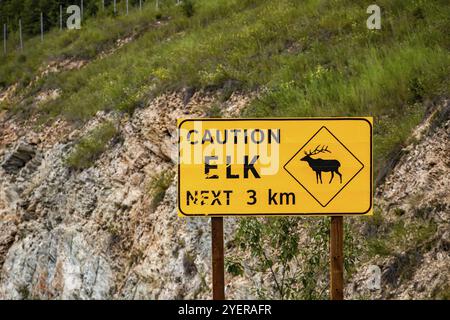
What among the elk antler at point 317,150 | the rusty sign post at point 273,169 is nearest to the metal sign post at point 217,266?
the rusty sign post at point 273,169

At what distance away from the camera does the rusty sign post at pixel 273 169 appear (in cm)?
562

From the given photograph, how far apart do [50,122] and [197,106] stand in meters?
6.90

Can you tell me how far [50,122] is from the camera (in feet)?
64.9

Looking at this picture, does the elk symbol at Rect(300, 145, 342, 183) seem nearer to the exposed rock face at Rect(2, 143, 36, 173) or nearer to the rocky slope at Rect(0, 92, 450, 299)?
the rocky slope at Rect(0, 92, 450, 299)

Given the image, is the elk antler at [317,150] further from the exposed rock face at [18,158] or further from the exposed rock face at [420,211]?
the exposed rock face at [18,158]

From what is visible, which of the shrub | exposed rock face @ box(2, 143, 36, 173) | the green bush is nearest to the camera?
the green bush

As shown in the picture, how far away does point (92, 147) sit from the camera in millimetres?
16094

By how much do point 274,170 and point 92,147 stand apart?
11.0 m

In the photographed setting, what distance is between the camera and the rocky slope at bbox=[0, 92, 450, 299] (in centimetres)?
870

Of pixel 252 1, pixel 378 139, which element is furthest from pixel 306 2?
pixel 378 139

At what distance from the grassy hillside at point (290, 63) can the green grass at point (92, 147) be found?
653 mm

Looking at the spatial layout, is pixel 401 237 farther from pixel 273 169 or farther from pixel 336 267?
pixel 273 169

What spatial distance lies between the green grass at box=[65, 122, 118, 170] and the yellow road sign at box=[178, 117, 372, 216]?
10.5 metres

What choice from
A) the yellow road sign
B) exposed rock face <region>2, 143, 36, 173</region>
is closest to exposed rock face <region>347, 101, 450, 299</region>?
the yellow road sign
